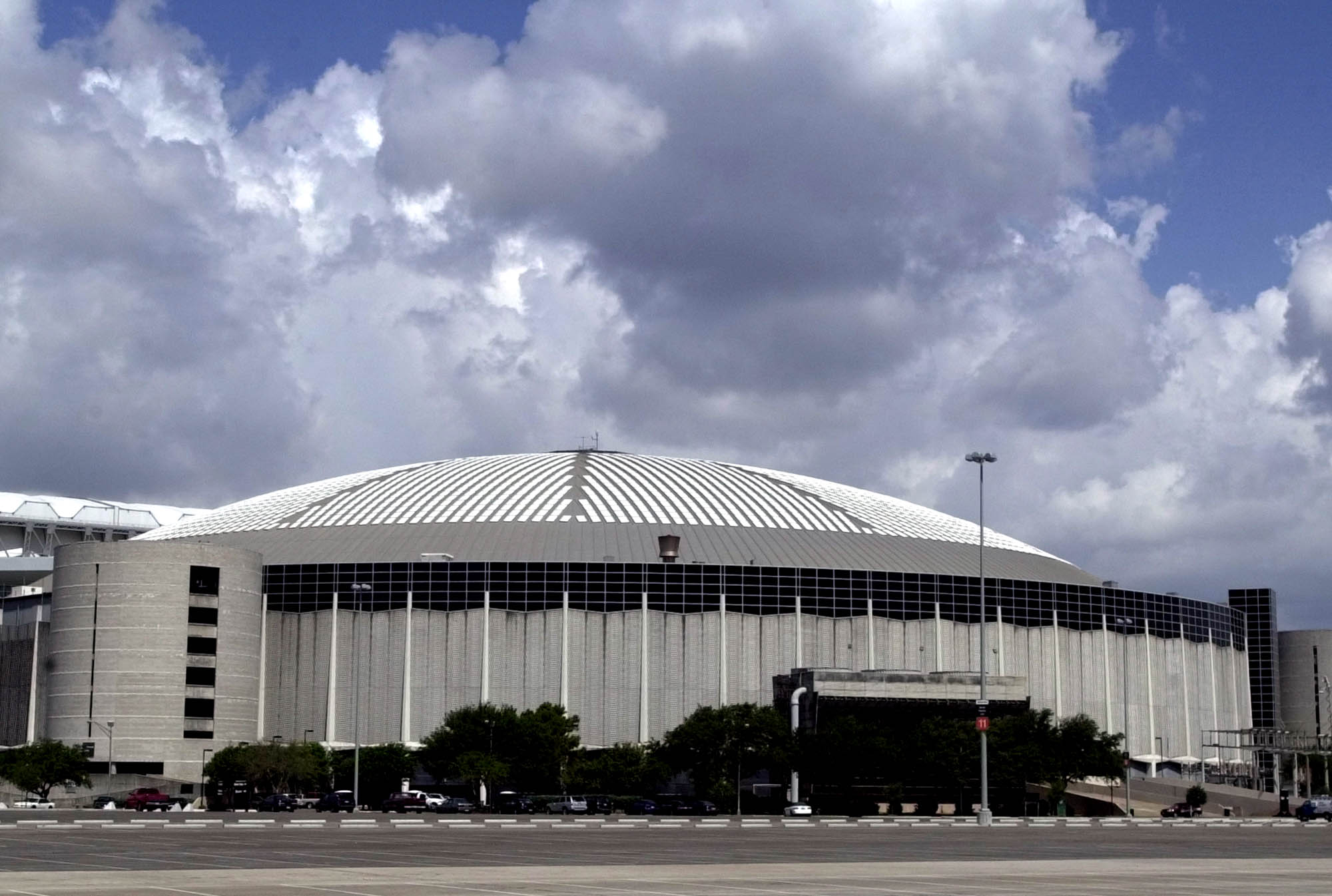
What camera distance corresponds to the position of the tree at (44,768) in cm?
11469

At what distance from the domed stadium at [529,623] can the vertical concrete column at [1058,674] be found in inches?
7.2

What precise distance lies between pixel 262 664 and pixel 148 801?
28832 mm

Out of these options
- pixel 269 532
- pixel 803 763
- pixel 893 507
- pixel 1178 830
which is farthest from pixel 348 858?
pixel 893 507

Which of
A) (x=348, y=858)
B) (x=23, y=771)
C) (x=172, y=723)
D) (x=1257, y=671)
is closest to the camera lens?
(x=348, y=858)

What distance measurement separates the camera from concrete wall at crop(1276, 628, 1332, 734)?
18375 cm

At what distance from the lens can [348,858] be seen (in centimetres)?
4538

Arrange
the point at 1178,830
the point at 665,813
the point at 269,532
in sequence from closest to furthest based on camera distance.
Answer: the point at 1178,830 < the point at 665,813 < the point at 269,532

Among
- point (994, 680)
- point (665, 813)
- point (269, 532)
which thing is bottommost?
point (665, 813)

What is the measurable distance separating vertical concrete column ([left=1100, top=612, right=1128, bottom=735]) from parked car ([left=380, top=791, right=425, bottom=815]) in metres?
59.3

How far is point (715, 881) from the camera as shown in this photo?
3791cm

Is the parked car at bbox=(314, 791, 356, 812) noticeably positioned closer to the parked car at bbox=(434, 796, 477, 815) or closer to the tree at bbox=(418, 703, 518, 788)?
the parked car at bbox=(434, 796, 477, 815)

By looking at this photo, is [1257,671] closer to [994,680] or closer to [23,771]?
[994,680]

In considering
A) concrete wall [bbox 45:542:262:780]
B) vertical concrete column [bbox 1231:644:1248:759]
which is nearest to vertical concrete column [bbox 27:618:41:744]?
concrete wall [bbox 45:542:262:780]

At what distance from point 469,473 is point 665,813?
185 ft
